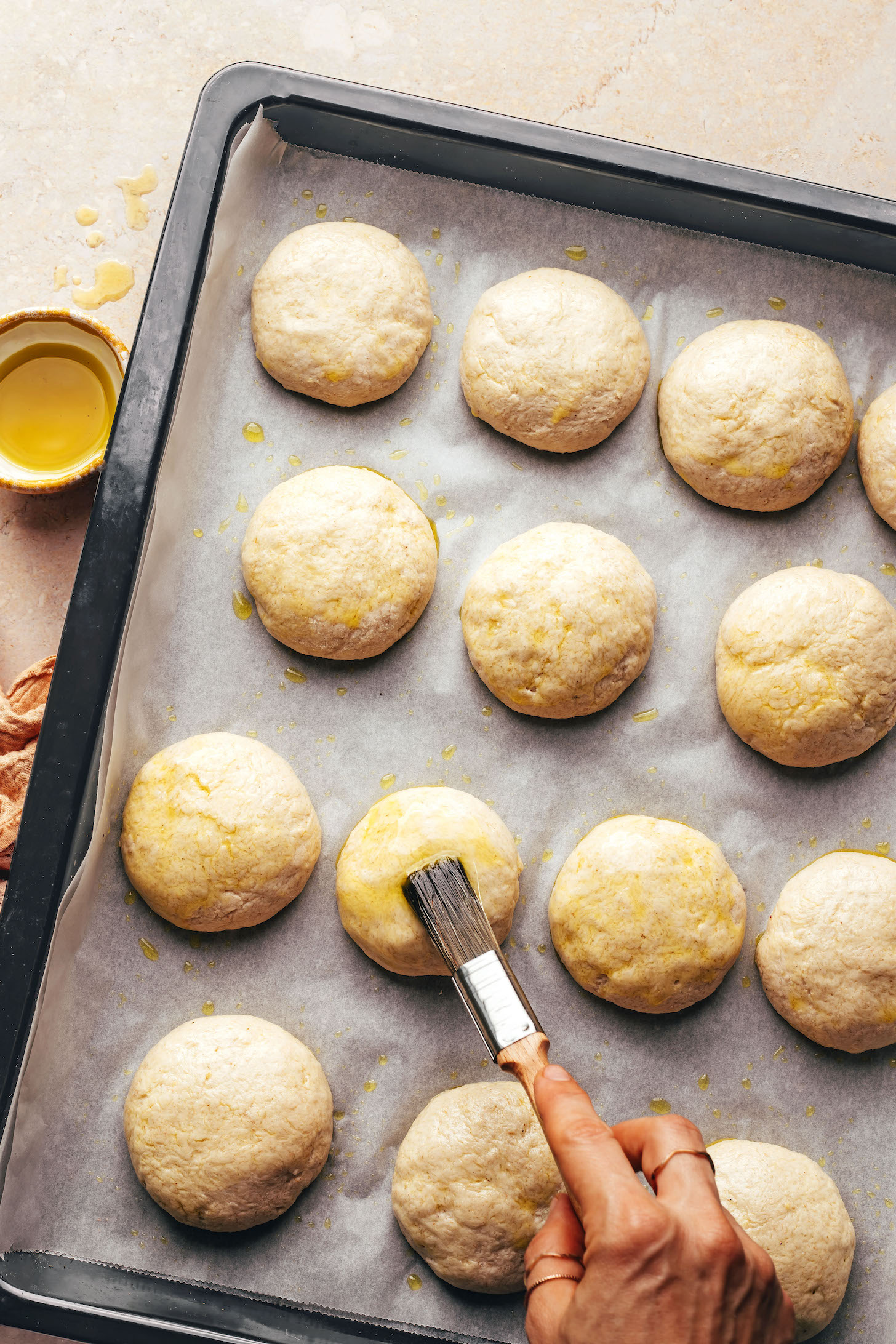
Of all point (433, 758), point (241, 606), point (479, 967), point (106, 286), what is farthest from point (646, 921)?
point (106, 286)

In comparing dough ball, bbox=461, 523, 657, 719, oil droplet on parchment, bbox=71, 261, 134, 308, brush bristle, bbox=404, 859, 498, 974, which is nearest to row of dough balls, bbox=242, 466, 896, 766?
dough ball, bbox=461, 523, 657, 719

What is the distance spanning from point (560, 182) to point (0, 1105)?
71.5 inches

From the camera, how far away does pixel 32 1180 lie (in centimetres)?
156

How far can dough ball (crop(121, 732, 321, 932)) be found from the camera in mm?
1627

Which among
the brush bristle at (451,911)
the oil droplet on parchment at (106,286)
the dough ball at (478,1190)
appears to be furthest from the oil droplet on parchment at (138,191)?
the dough ball at (478,1190)

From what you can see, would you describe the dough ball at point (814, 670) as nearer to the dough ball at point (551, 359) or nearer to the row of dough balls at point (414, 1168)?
the dough ball at point (551, 359)

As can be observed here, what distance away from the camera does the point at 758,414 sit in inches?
69.7

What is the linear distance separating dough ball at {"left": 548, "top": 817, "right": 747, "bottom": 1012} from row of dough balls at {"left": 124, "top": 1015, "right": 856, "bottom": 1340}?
259 mm

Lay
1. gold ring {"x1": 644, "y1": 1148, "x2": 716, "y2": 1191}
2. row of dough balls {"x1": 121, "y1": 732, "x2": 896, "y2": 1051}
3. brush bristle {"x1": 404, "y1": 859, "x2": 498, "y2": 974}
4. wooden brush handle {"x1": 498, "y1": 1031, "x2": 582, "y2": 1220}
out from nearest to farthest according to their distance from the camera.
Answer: gold ring {"x1": 644, "y1": 1148, "x2": 716, "y2": 1191}
wooden brush handle {"x1": 498, "y1": 1031, "x2": 582, "y2": 1220}
brush bristle {"x1": 404, "y1": 859, "x2": 498, "y2": 974}
row of dough balls {"x1": 121, "y1": 732, "x2": 896, "y2": 1051}

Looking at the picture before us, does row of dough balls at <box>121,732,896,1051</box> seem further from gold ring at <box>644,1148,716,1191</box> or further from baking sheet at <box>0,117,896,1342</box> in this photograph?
gold ring at <box>644,1148,716,1191</box>

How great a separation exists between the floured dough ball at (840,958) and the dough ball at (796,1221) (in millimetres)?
233

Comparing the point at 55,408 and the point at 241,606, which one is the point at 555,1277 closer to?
the point at 241,606

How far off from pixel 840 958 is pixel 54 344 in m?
1.82

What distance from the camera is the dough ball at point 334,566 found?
170 centimetres
